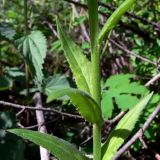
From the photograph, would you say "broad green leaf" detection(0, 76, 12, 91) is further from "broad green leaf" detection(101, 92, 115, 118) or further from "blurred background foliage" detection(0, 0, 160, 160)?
"broad green leaf" detection(101, 92, 115, 118)

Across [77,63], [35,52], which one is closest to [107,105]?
[35,52]

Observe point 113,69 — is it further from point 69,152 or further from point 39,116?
point 69,152

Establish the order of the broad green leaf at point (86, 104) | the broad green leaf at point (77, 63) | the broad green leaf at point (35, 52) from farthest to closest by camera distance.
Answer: the broad green leaf at point (35, 52) < the broad green leaf at point (77, 63) < the broad green leaf at point (86, 104)

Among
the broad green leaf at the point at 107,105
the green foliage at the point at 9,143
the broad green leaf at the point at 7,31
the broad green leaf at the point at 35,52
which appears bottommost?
the green foliage at the point at 9,143

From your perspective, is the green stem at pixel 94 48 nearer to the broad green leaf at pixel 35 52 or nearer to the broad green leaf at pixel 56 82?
the broad green leaf at pixel 35 52

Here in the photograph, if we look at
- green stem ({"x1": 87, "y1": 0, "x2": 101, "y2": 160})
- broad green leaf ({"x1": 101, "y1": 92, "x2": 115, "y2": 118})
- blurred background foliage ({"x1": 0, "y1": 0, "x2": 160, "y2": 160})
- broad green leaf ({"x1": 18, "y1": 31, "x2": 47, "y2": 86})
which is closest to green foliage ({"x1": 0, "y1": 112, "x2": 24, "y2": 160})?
blurred background foliage ({"x1": 0, "y1": 0, "x2": 160, "y2": 160})

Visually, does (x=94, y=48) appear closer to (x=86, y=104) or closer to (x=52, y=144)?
(x=86, y=104)

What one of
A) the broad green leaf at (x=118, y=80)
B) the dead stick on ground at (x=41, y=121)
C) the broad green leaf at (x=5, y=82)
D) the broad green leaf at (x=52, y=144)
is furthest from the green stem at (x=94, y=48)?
the broad green leaf at (x=5, y=82)

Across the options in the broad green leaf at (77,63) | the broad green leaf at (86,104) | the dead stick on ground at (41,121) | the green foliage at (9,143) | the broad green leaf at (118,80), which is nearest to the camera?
the broad green leaf at (86,104)
